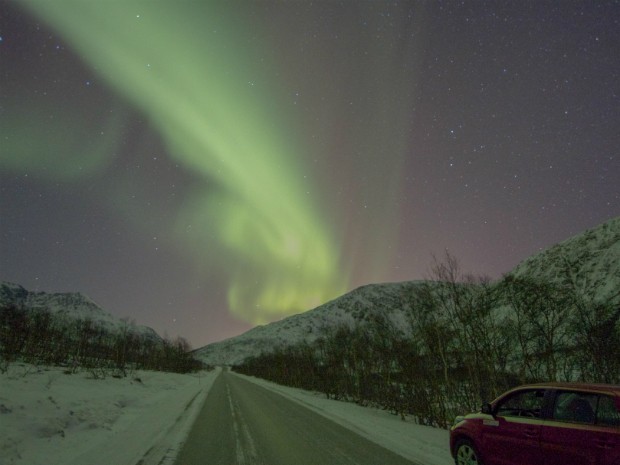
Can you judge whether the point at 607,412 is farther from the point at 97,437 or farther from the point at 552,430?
the point at 97,437

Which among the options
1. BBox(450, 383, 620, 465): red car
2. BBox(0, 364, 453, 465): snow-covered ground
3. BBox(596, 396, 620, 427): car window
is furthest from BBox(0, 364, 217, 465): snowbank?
BBox(596, 396, 620, 427): car window

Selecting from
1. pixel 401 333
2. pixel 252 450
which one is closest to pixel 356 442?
pixel 252 450

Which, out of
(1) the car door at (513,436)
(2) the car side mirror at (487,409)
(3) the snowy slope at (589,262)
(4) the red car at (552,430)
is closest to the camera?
(4) the red car at (552,430)

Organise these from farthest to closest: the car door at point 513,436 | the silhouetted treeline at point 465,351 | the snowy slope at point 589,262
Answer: the snowy slope at point 589,262
the silhouetted treeline at point 465,351
the car door at point 513,436

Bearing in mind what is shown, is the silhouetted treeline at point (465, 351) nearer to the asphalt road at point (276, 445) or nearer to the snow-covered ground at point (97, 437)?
the snow-covered ground at point (97, 437)

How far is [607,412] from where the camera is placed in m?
4.36

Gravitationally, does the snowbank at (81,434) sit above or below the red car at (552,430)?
below

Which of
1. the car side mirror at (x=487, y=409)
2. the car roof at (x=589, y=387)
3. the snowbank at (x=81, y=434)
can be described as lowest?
the snowbank at (x=81, y=434)

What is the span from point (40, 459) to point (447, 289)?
15598mm

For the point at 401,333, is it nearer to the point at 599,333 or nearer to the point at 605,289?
the point at 599,333

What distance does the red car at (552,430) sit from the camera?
4.30m

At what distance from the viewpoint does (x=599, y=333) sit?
2406 centimetres

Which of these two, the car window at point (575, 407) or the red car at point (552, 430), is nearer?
the red car at point (552, 430)

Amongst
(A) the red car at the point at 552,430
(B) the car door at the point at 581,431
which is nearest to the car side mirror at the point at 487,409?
(A) the red car at the point at 552,430
